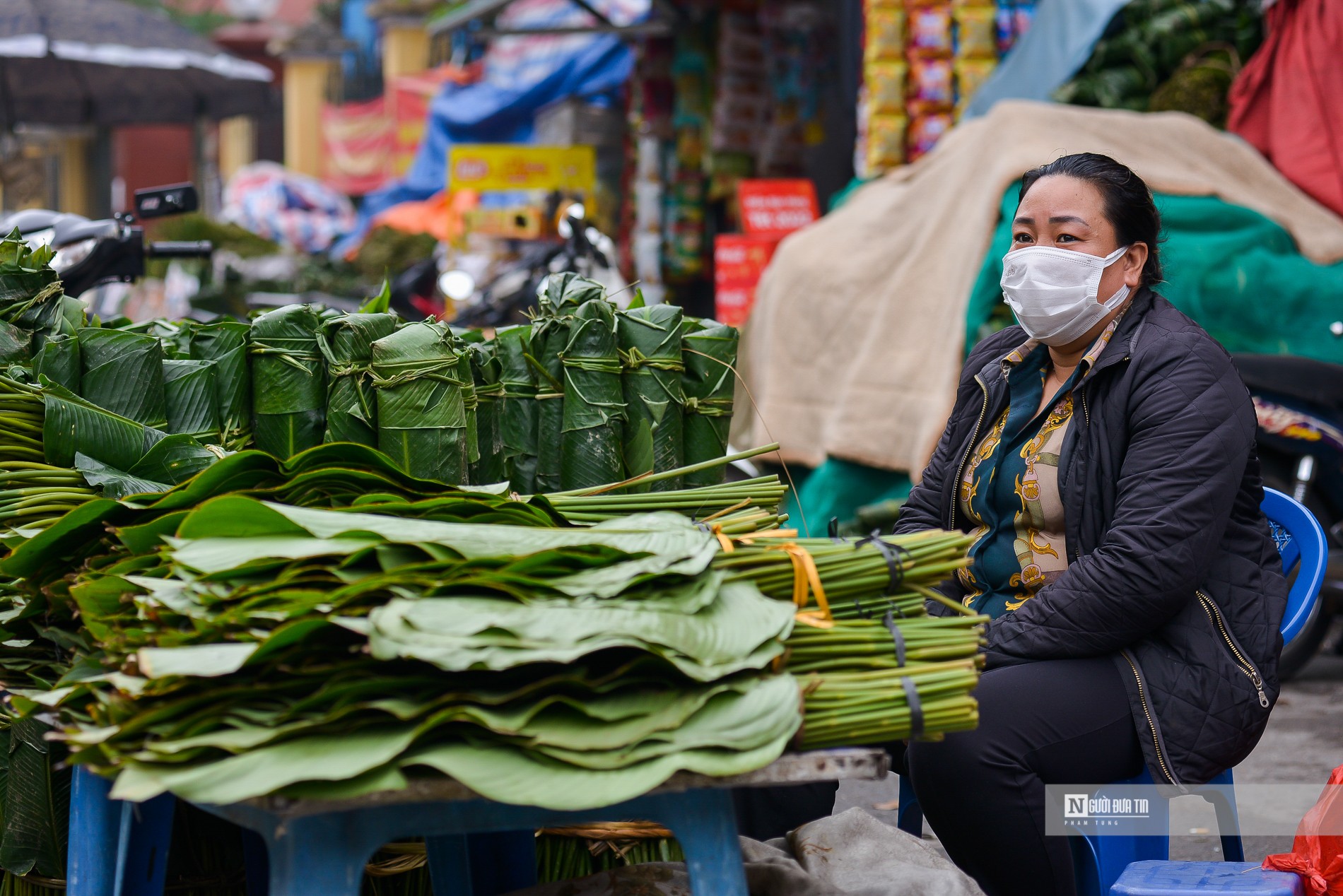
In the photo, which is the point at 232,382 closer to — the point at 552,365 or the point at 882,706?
the point at 552,365

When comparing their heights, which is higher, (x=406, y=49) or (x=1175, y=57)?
(x=406, y=49)

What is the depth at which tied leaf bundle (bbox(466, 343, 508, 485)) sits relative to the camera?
249cm

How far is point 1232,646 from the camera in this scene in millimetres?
2107

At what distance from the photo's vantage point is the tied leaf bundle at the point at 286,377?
2248mm

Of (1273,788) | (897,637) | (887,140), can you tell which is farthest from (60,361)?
(887,140)

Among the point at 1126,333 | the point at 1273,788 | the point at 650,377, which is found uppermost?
the point at 1126,333

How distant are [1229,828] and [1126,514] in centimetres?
60

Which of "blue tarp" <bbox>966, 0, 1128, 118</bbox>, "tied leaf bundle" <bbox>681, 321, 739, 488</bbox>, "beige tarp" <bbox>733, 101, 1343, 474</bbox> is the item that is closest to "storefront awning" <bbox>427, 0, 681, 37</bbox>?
"blue tarp" <bbox>966, 0, 1128, 118</bbox>

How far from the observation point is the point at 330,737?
4.48 feet

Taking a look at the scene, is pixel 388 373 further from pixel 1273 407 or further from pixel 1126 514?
pixel 1273 407

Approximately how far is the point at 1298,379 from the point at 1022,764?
297cm

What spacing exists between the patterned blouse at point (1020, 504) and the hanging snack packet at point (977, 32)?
5.52 m

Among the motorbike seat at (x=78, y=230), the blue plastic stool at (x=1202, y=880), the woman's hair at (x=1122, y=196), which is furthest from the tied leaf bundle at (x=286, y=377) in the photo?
the motorbike seat at (x=78, y=230)

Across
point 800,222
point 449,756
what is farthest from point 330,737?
point 800,222
